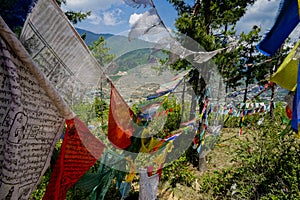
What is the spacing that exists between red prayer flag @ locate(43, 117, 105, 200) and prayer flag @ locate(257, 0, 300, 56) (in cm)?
119

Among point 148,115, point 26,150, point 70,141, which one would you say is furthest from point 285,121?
point 26,150

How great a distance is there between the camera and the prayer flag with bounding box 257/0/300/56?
1.29 m

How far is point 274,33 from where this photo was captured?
140cm

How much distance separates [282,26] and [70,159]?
1.38m

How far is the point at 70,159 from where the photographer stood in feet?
3.48

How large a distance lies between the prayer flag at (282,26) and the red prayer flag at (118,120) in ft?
3.20

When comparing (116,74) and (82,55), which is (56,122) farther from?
(116,74)

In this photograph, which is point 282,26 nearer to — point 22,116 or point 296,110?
point 296,110

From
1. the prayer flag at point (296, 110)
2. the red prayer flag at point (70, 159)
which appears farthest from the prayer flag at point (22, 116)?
the prayer flag at point (296, 110)

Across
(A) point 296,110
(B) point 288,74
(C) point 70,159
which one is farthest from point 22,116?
(B) point 288,74

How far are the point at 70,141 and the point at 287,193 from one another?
9.99 ft

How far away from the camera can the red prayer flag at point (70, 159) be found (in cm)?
100

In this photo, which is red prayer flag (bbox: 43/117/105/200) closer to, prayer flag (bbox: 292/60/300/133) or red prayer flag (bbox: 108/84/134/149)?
red prayer flag (bbox: 108/84/134/149)

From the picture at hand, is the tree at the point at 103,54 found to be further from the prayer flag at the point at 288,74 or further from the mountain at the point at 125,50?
the prayer flag at the point at 288,74
